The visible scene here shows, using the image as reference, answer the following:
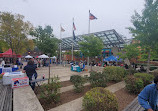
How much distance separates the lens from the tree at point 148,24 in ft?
20.9

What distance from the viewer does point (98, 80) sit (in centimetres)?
522

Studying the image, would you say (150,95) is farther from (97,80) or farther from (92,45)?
(92,45)

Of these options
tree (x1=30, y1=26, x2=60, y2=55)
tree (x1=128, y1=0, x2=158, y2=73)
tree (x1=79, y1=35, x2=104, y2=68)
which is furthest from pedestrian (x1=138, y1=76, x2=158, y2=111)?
tree (x1=30, y1=26, x2=60, y2=55)

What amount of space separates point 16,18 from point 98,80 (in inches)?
579

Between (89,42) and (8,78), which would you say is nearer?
(8,78)

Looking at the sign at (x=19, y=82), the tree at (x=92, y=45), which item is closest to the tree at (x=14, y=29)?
the tree at (x=92, y=45)

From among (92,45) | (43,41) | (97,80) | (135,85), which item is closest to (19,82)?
(97,80)

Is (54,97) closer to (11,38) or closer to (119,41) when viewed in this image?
(11,38)

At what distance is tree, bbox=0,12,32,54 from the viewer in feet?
37.8

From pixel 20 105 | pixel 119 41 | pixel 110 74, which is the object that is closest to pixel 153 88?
pixel 20 105

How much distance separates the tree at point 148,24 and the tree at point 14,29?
14710 millimetres

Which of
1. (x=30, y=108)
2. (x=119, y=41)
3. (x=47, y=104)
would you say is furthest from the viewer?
(x=119, y=41)

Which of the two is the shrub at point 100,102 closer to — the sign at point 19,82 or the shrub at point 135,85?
the shrub at point 135,85

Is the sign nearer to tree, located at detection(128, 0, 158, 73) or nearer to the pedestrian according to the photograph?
the pedestrian
